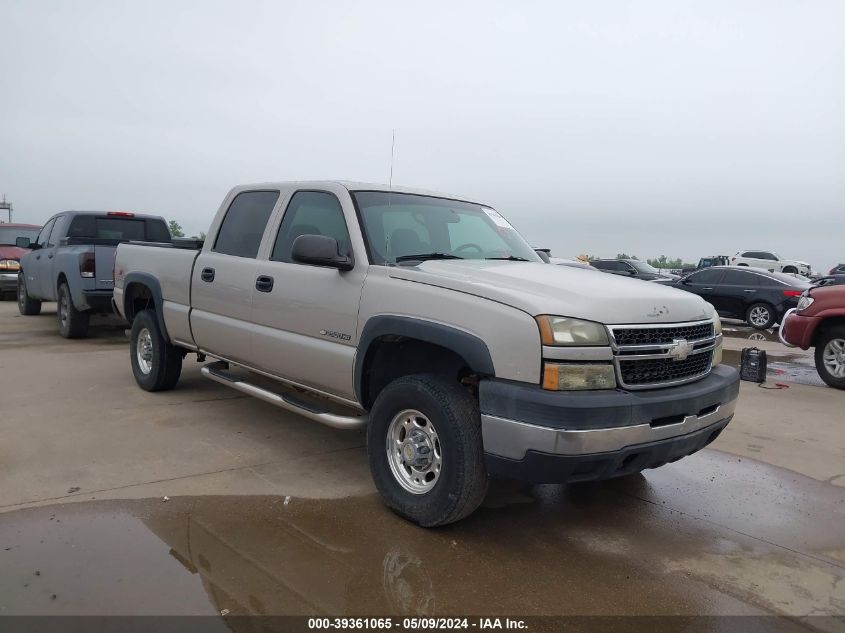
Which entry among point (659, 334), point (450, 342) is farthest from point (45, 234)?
point (659, 334)

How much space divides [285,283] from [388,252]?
834 millimetres

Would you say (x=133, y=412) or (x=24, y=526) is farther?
(x=133, y=412)

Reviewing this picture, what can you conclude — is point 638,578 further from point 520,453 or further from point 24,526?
point 24,526

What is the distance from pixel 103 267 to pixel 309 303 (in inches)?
249

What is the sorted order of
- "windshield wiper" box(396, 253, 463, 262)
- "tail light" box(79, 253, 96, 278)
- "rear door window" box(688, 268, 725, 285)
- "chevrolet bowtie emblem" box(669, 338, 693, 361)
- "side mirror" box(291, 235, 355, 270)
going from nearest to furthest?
"chevrolet bowtie emblem" box(669, 338, 693, 361), "side mirror" box(291, 235, 355, 270), "windshield wiper" box(396, 253, 463, 262), "tail light" box(79, 253, 96, 278), "rear door window" box(688, 268, 725, 285)

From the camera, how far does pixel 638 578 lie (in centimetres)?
316

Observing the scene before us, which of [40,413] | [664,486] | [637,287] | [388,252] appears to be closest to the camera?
[637,287]

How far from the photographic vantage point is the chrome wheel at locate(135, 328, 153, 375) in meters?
6.42

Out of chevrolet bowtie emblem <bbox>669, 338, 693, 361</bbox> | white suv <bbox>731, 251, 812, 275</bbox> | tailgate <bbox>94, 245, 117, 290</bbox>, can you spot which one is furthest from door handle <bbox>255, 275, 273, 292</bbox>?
white suv <bbox>731, 251, 812, 275</bbox>

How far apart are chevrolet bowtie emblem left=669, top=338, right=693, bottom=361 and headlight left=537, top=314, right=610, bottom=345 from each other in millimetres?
480

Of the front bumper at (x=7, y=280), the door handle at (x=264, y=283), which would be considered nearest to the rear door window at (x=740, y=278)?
the door handle at (x=264, y=283)

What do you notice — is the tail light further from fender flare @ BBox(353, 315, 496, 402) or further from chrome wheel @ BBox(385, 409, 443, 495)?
chrome wheel @ BBox(385, 409, 443, 495)

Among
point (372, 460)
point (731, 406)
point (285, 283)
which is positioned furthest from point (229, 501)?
point (731, 406)

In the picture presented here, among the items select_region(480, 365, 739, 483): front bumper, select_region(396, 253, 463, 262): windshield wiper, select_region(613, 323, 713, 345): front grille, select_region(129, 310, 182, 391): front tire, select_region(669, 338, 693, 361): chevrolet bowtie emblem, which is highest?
select_region(396, 253, 463, 262): windshield wiper
